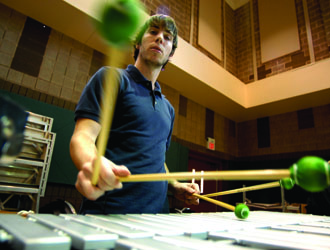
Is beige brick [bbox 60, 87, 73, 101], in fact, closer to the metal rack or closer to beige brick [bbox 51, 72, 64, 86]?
beige brick [bbox 51, 72, 64, 86]

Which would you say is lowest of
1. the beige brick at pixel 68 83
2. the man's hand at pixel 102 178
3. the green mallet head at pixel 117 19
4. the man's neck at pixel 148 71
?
the man's hand at pixel 102 178

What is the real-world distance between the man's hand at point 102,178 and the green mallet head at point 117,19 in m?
0.34

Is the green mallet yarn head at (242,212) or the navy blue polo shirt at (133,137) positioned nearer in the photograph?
the navy blue polo shirt at (133,137)

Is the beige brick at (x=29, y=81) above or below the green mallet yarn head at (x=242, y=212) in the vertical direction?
above

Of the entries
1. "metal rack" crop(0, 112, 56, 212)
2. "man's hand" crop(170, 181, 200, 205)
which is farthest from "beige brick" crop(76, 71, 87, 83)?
"man's hand" crop(170, 181, 200, 205)

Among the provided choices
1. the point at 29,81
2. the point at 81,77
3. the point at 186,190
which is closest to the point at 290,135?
the point at 81,77

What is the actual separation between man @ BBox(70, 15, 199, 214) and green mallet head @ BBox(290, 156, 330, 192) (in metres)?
0.44

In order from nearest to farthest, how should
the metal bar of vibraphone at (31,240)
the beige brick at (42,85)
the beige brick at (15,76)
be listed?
the metal bar of vibraphone at (31,240), the beige brick at (15,76), the beige brick at (42,85)

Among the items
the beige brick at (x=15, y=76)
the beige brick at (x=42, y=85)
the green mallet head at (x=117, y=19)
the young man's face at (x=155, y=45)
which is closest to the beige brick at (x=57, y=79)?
the beige brick at (x=42, y=85)

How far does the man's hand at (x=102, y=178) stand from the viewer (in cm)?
67

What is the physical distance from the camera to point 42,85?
123 inches

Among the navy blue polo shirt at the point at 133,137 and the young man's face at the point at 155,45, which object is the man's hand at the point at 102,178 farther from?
the young man's face at the point at 155,45

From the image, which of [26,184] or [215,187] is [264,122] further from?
[26,184]

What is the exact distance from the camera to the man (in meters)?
0.91
